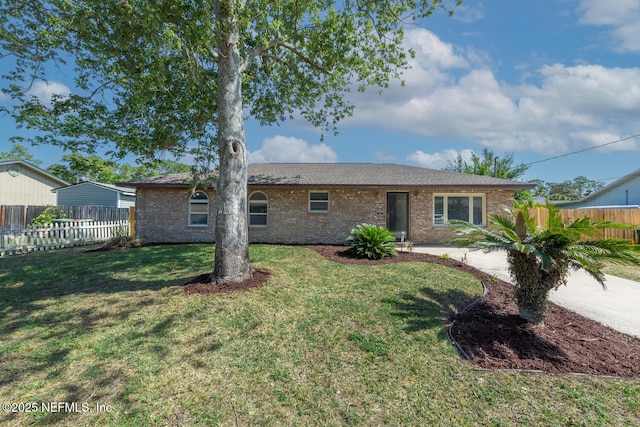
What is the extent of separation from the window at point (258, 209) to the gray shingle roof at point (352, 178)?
2.64ft

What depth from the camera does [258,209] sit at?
13250 mm

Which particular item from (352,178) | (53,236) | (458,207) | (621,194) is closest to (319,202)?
(352,178)

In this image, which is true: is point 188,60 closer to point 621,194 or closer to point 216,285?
point 216,285

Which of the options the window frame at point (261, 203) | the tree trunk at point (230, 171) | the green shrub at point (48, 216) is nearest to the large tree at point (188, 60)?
the tree trunk at point (230, 171)

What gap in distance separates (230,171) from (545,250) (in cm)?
554

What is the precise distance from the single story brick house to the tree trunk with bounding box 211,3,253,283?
20.3ft

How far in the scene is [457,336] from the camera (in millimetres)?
4328

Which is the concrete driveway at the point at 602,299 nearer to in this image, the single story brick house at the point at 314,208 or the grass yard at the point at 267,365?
the grass yard at the point at 267,365

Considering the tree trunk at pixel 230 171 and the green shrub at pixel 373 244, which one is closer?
the tree trunk at pixel 230 171

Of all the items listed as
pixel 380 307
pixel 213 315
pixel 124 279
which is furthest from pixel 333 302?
pixel 124 279

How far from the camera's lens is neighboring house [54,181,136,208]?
23.5 meters

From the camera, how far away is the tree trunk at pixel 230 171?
614 cm

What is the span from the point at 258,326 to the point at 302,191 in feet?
29.0

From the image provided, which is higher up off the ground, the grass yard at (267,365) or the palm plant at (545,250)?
the palm plant at (545,250)
